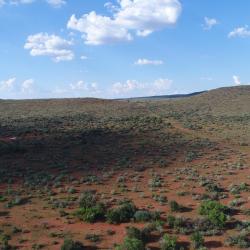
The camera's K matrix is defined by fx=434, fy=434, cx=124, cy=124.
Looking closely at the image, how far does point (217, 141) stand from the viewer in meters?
50.7

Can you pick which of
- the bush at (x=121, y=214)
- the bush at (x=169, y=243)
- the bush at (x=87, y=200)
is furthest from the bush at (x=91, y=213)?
the bush at (x=169, y=243)

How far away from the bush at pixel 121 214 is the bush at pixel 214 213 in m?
3.47

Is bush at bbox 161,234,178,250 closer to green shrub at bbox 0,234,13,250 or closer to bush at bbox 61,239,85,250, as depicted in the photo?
bush at bbox 61,239,85,250

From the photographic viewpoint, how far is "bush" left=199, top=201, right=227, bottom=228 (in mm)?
19672

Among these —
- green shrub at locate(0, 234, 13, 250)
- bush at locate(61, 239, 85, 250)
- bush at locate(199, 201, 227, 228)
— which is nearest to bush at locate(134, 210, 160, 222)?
bush at locate(199, 201, 227, 228)

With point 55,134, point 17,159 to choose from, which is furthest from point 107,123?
point 17,159

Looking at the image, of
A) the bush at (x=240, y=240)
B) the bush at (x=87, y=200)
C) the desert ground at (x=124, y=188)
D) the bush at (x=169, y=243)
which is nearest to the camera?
the bush at (x=169, y=243)

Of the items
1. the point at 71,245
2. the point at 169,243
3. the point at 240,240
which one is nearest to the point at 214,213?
the point at 240,240

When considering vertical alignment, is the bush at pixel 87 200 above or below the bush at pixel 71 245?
above

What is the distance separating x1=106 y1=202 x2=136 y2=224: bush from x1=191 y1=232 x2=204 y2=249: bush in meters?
4.43

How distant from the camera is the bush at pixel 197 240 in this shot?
1726cm

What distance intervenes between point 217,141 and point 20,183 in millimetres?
27500

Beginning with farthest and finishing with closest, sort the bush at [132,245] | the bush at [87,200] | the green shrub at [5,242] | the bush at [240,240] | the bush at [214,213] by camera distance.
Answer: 1. the bush at [87,200]
2. the bush at [214,213]
3. the green shrub at [5,242]
4. the bush at [240,240]
5. the bush at [132,245]

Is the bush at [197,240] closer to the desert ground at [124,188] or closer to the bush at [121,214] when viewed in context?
the desert ground at [124,188]
